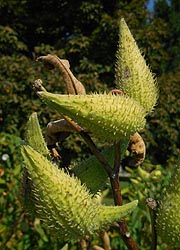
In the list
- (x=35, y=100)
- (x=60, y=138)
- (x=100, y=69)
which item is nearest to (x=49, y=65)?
(x=60, y=138)

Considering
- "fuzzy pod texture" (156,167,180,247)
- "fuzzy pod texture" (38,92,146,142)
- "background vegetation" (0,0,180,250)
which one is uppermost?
"fuzzy pod texture" (38,92,146,142)

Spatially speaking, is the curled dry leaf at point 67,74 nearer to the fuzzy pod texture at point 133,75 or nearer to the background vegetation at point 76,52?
the fuzzy pod texture at point 133,75

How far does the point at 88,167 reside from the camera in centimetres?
104

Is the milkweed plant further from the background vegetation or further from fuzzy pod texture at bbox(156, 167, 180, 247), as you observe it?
the background vegetation

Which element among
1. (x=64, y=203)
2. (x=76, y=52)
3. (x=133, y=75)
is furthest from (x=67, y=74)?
(x=76, y=52)

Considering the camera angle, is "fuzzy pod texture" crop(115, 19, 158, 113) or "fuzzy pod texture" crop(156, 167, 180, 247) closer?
"fuzzy pod texture" crop(156, 167, 180, 247)

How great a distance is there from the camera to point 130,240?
3.40 feet

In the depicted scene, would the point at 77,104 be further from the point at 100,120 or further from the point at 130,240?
the point at 130,240

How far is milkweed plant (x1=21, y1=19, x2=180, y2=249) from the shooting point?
918mm

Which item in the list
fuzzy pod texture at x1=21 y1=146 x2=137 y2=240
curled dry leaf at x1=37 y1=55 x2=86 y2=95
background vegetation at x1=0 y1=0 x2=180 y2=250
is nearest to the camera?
fuzzy pod texture at x1=21 y1=146 x2=137 y2=240

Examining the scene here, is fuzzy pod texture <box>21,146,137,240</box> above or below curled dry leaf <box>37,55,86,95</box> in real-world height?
below

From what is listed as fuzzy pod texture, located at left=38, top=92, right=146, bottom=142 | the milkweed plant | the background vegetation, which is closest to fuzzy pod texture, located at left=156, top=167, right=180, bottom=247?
the milkweed plant

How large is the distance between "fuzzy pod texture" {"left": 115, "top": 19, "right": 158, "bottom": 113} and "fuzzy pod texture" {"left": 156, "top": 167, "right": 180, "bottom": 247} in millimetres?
165

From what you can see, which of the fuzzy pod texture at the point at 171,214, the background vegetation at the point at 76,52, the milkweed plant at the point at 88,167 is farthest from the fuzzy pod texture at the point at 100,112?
the background vegetation at the point at 76,52
